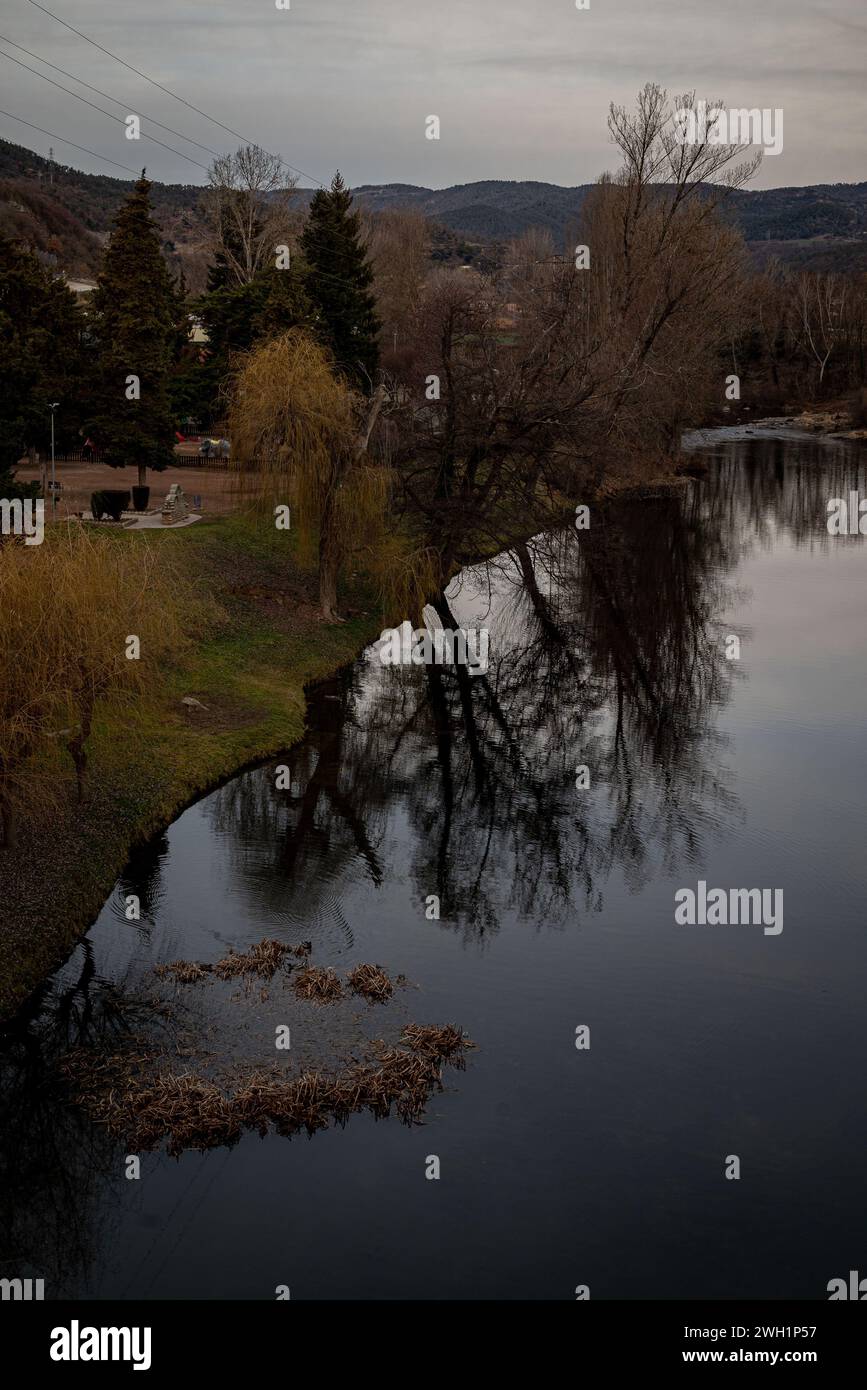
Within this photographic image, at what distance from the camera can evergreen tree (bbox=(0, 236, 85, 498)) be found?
114ft

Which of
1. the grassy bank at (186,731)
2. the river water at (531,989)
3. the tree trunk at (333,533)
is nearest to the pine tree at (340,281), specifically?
the grassy bank at (186,731)

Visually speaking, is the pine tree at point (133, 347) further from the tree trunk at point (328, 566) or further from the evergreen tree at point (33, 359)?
the tree trunk at point (328, 566)

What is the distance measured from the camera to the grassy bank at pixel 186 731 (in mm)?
20344

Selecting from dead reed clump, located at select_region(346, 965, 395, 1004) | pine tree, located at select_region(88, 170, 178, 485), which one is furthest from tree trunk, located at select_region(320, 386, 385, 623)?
dead reed clump, located at select_region(346, 965, 395, 1004)

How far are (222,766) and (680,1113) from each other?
1339 centimetres

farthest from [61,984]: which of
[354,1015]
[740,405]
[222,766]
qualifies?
[740,405]

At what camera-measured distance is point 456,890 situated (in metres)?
22.8

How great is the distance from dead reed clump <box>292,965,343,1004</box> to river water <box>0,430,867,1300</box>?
58 centimetres

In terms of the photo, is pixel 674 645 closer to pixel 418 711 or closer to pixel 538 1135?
pixel 418 711

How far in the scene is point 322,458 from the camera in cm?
3606

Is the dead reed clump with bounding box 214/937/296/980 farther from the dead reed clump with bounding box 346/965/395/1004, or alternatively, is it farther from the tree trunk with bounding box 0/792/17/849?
the tree trunk with bounding box 0/792/17/849

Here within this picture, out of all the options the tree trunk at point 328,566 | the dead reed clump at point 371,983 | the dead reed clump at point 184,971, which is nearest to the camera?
the dead reed clump at point 371,983

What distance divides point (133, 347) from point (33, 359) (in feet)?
31.8

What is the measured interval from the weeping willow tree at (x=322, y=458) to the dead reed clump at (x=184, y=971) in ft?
63.1
